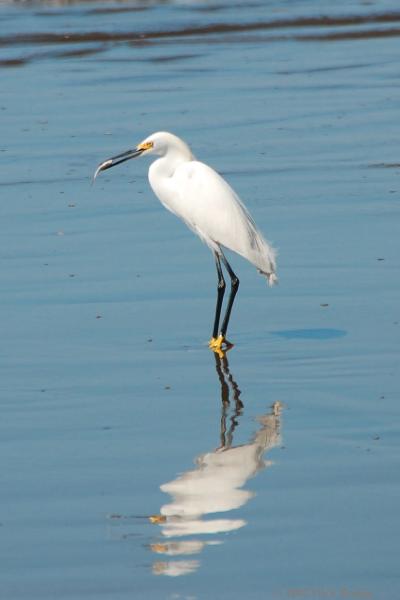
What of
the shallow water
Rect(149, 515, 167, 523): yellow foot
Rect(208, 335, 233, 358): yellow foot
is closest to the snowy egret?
the shallow water

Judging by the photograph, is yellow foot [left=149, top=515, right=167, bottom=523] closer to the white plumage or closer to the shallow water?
the shallow water

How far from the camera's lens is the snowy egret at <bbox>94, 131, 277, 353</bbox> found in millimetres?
8555

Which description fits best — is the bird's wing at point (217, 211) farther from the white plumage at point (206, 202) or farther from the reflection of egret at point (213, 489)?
the reflection of egret at point (213, 489)

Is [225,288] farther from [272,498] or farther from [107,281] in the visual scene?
[272,498]

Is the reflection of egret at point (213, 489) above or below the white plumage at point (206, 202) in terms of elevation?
below

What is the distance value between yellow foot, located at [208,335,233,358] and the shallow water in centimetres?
7

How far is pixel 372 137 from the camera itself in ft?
45.2

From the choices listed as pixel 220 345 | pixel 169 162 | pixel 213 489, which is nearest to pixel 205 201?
pixel 169 162

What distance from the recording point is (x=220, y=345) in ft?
25.8

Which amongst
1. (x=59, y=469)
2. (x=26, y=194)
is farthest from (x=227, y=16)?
(x=59, y=469)

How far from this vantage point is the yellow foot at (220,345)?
307 inches

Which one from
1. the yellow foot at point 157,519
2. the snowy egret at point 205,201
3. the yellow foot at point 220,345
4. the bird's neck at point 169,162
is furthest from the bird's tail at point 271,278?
the yellow foot at point 157,519

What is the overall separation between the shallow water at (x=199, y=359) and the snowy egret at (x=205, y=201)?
36 centimetres

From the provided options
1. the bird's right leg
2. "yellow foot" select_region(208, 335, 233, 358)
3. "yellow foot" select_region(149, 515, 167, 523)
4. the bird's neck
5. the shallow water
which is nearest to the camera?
the shallow water
